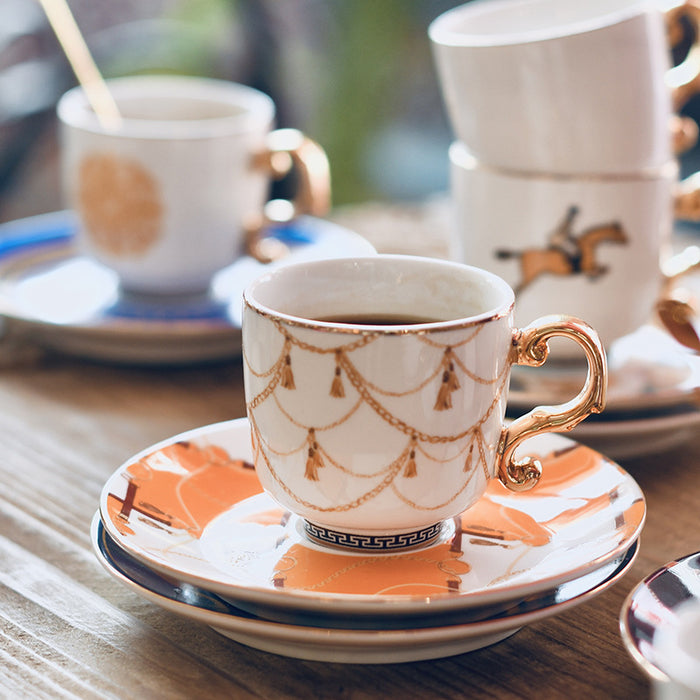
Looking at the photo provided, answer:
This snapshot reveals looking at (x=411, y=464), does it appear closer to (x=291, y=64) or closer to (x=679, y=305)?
(x=679, y=305)

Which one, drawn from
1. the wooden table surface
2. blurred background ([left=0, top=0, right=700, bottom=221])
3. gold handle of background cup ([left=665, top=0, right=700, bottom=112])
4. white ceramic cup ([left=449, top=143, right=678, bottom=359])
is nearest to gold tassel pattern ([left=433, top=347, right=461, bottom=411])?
the wooden table surface

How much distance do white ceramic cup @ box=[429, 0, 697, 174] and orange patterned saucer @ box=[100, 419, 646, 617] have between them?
208mm

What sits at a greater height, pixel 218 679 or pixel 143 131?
pixel 143 131

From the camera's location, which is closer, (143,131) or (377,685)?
(377,685)

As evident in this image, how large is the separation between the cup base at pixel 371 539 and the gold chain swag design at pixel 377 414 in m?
0.02

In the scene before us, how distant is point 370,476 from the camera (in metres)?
0.48

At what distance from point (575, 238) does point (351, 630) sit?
370 millimetres

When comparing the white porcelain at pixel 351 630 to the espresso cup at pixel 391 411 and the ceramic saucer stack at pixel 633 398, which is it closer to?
the espresso cup at pixel 391 411

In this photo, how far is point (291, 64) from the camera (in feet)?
7.36

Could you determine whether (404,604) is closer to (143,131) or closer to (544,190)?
(544,190)

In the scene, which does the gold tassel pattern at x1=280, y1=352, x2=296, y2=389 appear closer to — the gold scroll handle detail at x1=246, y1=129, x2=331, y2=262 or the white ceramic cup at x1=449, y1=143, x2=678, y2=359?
the white ceramic cup at x1=449, y1=143, x2=678, y2=359

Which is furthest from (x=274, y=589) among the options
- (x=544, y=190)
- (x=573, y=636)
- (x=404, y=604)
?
(x=544, y=190)

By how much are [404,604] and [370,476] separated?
2.9 inches

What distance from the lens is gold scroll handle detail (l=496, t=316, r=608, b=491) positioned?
50 cm
